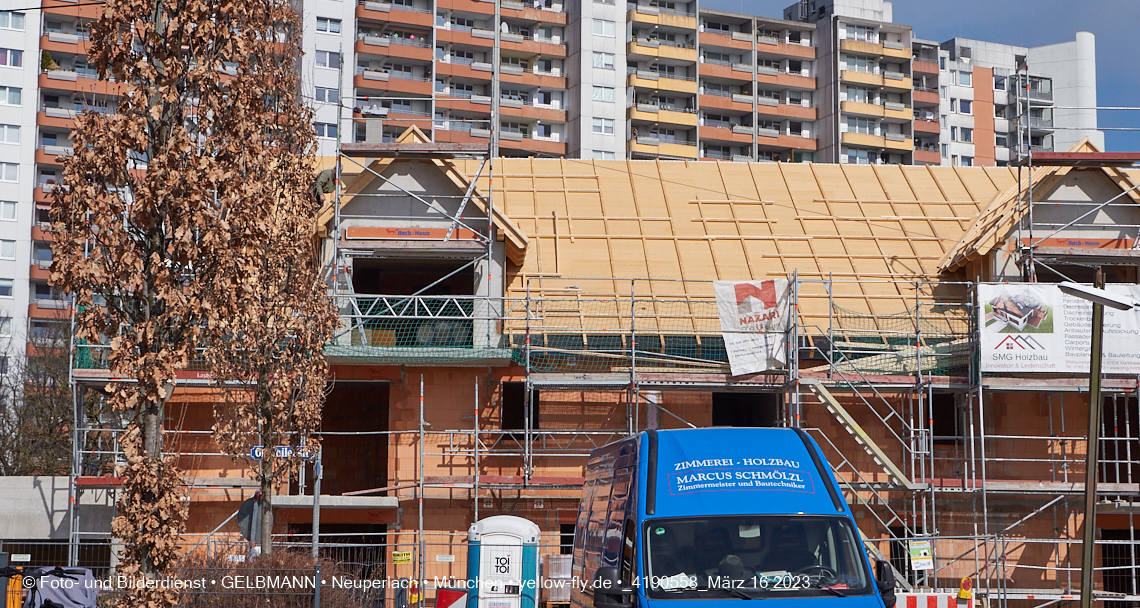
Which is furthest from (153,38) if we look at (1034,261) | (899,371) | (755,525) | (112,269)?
(1034,261)

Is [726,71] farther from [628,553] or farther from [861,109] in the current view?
[628,553]

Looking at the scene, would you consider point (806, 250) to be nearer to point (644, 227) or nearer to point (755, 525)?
point (644, 227)

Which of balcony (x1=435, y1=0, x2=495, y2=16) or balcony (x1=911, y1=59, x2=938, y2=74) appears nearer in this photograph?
balcony (x1=435, y1=0, x2=495, y2=16)

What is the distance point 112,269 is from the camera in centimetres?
1097

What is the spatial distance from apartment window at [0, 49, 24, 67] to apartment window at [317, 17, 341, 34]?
16832mm

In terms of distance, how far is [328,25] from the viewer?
6384 centimetres

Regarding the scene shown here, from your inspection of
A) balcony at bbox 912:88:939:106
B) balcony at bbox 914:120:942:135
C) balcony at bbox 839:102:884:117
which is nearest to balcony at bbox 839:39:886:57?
balcony at bbox 839:102:884:117

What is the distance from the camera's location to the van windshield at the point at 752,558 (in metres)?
9.89

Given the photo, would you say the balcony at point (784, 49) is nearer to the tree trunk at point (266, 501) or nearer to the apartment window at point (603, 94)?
the apartment window at point (603, 94)

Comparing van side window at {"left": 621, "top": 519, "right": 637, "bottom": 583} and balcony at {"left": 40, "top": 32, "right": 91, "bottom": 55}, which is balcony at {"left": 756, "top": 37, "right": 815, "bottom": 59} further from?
van side window at {"left": 621, "top": 519, "right": 637, "bottom": 583}

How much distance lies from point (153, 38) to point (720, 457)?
7.25 metres

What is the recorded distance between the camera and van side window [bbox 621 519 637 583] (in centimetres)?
1034

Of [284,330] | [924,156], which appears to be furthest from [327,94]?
[284,330]

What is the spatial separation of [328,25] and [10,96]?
59.8 ft
